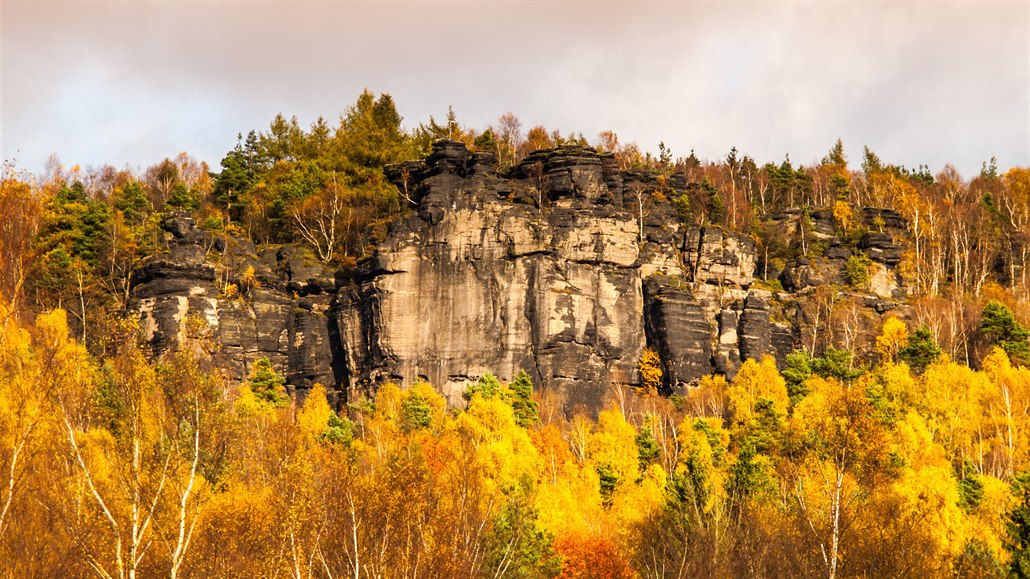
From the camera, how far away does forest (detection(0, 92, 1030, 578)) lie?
34.5 metres

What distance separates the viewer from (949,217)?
11500 cm

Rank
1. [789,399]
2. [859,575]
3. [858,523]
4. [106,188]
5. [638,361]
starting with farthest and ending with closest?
[106,188] < [638,361] < [789,399] < [858,523] < [859,575]

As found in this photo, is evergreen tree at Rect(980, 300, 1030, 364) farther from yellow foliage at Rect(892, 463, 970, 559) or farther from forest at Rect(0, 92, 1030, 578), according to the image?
yellow foliage at Rect(892, 463, 970, 559)

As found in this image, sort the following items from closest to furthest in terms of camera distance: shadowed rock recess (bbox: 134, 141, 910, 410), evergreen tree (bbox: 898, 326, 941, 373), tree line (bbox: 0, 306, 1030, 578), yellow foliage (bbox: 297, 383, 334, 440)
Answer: tree line (bbox: 0, 306, 1030, 578), yellow foliage (bbox: 297, 383, 334, 440), shadowed rock recess (bbox: 134, 141, 910, 410), evergreen tree (bbox: 898, 326, 941, 373)

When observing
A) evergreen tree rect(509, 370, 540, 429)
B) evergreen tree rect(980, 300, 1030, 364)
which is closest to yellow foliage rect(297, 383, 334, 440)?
evergreen tree rect(509, 370, 540, 429)

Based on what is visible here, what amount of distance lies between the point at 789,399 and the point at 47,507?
59969mm

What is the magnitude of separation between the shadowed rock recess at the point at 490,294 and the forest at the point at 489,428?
86.2 inches

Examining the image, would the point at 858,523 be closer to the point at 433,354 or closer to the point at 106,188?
the point at 433,354

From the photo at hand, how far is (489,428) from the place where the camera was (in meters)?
72.2

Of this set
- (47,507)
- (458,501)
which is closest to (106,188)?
(458,501)

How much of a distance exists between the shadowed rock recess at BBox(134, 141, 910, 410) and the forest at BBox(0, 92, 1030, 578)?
2189 millimetres

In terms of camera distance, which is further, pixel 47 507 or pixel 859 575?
pixel 859 575

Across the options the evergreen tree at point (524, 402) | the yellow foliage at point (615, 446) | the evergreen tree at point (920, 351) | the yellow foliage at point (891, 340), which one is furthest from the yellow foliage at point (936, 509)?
the yellow foliage at point (891, 340)

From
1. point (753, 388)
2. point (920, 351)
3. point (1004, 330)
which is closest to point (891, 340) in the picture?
point (920, 351)
